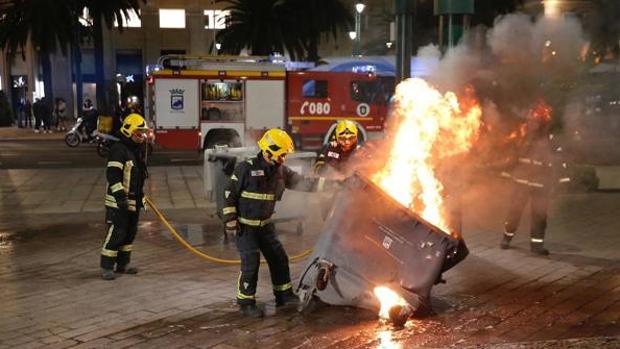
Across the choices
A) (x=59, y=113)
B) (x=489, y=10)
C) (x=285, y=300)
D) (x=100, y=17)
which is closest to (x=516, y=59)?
(x=285, y=300)

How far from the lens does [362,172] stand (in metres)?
6.36

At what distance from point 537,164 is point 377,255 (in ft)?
10.7

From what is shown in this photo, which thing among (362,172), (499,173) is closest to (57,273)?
(362,172)

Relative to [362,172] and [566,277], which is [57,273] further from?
[566,277]

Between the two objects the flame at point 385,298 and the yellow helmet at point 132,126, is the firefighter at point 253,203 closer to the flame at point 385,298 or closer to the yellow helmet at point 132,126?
the flame at point 385,298

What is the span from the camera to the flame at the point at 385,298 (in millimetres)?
5723

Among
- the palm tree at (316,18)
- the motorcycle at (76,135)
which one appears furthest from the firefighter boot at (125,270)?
the palm tree at (316,18)

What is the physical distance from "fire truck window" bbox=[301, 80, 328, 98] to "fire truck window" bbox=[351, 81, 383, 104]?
0.91 m

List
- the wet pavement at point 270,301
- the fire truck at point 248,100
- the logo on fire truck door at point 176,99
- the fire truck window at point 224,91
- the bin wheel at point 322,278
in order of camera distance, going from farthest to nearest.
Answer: the fire truck window at point 224,91 → the fire truck at point 248,100 → the logo on fire truck door at point 176,99 → the bin wheel at point 322,278 → the wet pavement at point 270,301

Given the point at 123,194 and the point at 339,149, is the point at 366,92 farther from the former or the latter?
the point at 123,194

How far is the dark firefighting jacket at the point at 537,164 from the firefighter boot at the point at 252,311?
3.89 meters

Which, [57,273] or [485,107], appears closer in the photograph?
[57,273]

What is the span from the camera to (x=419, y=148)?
634cm

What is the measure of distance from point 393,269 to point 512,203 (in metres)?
3.26
